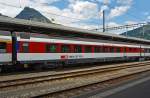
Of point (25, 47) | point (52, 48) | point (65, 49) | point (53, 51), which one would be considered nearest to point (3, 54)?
point (25, 47)

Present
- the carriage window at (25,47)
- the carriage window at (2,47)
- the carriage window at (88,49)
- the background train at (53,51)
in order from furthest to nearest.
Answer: the carriage window at (88,49), the carriage window at (25,47), the background train at (53,51), the carriage window at (2,47)

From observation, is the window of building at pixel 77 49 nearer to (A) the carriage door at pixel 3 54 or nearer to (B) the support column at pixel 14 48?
(B) the support column at pixel 14 48

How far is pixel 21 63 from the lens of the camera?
2105 cm

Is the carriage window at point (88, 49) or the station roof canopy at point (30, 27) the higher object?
the station roof canopy at point (30, 27)

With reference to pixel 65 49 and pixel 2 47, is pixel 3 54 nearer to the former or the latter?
pixel 2 47

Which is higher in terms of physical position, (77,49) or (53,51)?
(77,49)

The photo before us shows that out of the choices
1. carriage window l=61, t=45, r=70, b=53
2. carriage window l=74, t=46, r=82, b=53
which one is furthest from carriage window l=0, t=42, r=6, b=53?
carriage window l=74, t=46, r=82, b=53

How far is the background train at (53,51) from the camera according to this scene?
19.9 m

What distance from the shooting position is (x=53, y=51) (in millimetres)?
24109

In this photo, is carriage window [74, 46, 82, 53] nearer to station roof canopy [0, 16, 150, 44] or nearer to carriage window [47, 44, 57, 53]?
station roof canopy [0, 16, 150, 44]

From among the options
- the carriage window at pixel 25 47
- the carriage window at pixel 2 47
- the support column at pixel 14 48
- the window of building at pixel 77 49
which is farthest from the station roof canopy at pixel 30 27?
the window of building at pixel 77 49

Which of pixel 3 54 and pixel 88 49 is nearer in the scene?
pixel 3 54

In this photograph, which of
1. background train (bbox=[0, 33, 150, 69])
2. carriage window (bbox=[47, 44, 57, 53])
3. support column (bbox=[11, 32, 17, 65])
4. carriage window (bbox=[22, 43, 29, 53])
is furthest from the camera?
carriage window (bbox=[47, 44, 57, 53])

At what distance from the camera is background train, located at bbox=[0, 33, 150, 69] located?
19931mm
